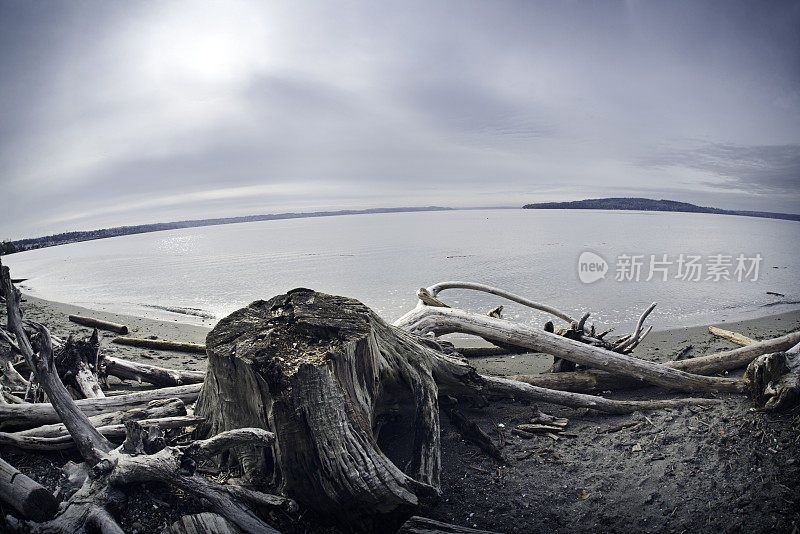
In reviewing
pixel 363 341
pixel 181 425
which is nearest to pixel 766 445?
pixel 363 341

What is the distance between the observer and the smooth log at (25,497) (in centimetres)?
270

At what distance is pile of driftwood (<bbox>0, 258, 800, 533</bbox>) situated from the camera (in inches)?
111

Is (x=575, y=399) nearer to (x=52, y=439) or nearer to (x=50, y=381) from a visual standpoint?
(x=50, y=381)

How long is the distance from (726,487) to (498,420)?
2062 mm

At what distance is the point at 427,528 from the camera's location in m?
2.76

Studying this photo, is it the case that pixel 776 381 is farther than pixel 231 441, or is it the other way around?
pixel 776 381

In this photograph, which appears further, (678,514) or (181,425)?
(181,425)

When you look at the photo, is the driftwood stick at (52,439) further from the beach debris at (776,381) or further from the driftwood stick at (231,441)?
the beach debris at (776,381)

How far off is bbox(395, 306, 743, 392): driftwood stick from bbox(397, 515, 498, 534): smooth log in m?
3.39

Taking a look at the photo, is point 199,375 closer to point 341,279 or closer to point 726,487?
point 726,487

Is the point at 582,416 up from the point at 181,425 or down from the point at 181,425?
down

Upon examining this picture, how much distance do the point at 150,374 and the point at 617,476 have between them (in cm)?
595

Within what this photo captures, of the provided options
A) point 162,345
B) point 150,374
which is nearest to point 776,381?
point 150,374

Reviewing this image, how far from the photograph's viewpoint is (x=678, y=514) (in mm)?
3268
